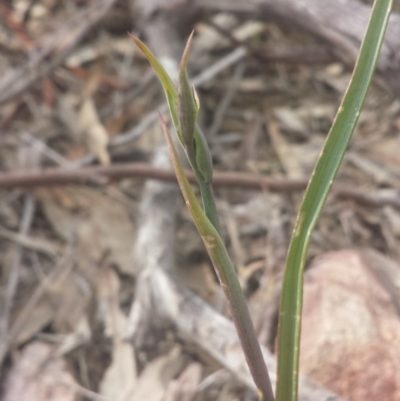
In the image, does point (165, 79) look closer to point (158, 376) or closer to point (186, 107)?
point (186, 107)

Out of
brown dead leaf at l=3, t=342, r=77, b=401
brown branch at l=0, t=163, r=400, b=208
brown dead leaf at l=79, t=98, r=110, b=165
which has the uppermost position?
brown dead leaf at l=79, t=98, r=110, b=165

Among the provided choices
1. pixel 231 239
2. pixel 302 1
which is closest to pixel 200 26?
pixel 302 1

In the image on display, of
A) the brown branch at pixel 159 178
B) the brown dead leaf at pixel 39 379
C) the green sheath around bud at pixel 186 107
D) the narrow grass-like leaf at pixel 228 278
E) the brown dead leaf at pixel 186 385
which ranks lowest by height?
the brown dead leaf at pixel 39 379

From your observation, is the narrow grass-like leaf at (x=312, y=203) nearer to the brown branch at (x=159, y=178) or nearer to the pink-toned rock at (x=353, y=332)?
the pink-toned rock at (x=353, y=332)

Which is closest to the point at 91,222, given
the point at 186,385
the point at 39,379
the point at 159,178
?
the point at 159,178

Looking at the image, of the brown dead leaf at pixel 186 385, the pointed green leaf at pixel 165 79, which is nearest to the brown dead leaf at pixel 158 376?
the brown dead leaf at pixel 186 385

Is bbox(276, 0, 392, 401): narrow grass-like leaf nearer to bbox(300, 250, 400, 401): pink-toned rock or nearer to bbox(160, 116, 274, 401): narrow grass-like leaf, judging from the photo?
bbox(160, 116, 274, 401): narrow grass-like leaf

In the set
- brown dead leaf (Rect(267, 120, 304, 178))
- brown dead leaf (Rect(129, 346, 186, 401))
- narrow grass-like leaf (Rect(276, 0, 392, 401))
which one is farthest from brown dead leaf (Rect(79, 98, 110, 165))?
narrow grass-like leaf (Rect(276, 0, 392, 401))
